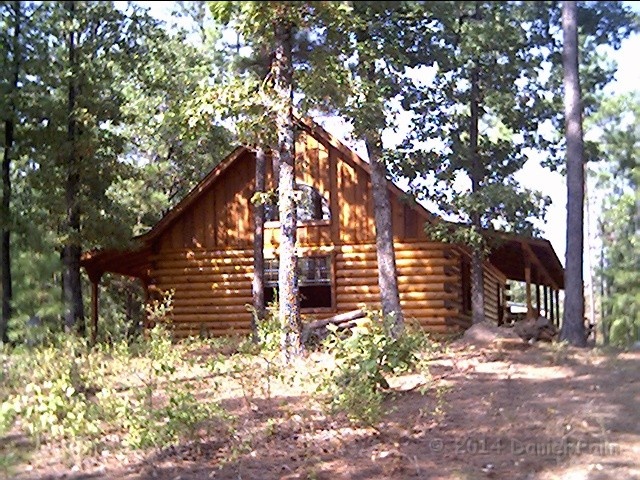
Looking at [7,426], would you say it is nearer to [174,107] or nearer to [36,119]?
[174,107]

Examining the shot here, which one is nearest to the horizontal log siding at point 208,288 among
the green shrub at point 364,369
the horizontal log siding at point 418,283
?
the horizontal log siding at point 418,283

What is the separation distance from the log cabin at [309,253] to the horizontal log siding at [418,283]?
0.08 feet

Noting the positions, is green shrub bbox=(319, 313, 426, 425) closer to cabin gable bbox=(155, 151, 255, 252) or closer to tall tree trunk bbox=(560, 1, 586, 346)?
tall tree trunk bbox=(560, 1, 586, 346)

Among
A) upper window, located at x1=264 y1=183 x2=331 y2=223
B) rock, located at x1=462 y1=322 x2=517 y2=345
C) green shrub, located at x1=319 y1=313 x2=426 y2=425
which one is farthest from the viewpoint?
upper window, located at x1=264 y1=183 x2=331 y2=223

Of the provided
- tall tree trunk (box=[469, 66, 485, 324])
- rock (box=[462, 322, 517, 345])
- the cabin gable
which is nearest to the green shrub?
rock (box=[462, 322, 517, 345])

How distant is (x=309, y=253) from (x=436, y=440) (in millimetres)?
11991

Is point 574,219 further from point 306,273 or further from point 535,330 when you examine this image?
point 306,273

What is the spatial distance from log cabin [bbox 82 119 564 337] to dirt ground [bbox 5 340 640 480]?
28.0ft

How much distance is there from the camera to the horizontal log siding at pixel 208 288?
20609 millimetres

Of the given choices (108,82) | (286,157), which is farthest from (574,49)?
(108,82)

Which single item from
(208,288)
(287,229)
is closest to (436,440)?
(287,229)

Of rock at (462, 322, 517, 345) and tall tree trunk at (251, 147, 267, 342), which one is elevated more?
tall tree trunk at (251, 147, 267, 342)

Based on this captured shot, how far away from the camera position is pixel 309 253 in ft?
65.7

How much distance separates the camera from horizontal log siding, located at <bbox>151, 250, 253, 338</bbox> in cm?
2061
